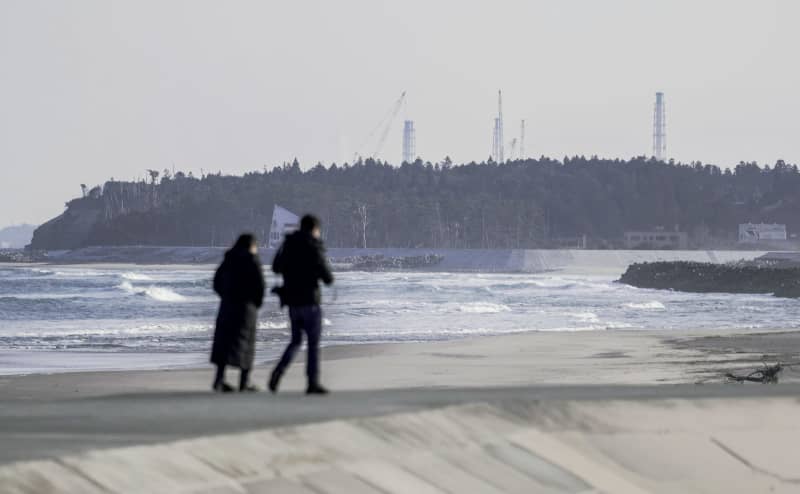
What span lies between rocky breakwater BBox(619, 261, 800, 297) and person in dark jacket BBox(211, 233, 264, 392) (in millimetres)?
68781

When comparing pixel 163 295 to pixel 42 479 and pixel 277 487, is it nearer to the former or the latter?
pixel 277 487

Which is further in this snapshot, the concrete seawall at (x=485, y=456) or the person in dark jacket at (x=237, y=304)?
the person in dark jacket at (x=237, y=304)

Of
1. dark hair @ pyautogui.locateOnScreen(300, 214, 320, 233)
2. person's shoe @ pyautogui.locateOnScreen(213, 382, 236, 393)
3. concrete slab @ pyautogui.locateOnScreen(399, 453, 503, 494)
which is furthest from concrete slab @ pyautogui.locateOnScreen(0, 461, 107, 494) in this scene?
person's shoe @ pyautogui.locateOnScreen(213, 382, 236, 393)

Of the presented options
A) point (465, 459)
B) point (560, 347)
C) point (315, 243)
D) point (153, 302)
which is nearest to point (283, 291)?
point (315, 243)

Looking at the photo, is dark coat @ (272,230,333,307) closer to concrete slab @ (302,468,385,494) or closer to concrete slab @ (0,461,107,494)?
concrete slab @ (302,468,385,494)

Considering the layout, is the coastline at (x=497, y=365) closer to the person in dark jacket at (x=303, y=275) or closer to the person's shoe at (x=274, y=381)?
the person's shoe at (x=274, y=381)

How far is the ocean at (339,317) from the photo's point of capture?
126 feet

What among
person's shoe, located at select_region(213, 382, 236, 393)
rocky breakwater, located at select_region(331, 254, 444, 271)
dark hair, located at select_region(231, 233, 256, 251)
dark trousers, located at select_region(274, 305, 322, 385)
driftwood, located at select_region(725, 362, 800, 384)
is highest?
dark hair, located at select_region(231, 233, 256, 251)

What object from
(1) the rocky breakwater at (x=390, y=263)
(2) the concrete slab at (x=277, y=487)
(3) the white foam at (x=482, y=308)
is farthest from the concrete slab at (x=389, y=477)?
(1) the rocky breakwater at (x=390, y=263)

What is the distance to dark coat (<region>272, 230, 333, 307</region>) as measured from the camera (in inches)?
531

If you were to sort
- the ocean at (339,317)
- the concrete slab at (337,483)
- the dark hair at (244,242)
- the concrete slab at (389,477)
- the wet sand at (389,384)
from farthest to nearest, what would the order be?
the ocean at (339,317) → the dark hair at (244,242) → the wet sand at (389,384) → the concrete slab at (389,477) → the concrete slab at (337,483)

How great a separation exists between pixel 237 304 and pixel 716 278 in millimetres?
82328

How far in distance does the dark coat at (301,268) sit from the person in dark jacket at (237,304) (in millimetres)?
665

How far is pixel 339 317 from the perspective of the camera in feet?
185
